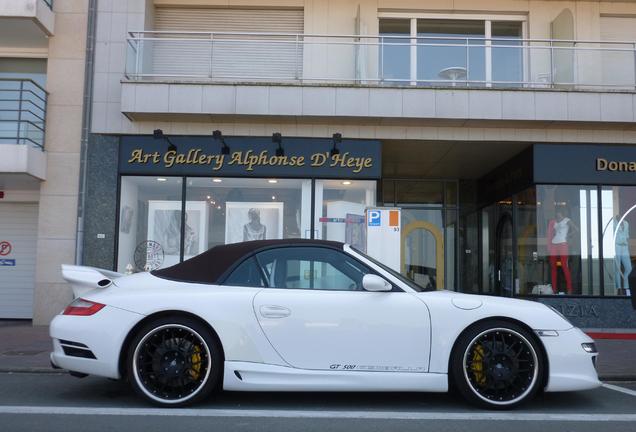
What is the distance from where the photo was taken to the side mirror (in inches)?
206

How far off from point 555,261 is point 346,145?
479 cm

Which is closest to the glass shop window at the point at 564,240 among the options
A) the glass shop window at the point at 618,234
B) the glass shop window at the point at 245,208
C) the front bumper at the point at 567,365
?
the glass shop window at the point at 618,234

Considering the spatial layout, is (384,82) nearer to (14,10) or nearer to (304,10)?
(304,10)

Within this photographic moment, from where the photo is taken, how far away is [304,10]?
42.6 ft

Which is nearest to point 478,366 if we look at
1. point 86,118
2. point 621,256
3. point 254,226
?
point 254,226

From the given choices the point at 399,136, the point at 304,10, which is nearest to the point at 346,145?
the point at 399,136

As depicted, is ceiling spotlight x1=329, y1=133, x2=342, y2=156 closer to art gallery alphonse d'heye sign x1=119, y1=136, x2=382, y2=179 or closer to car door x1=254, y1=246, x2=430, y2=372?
art gallery alphonse d'heye sign x1=119, y1=136, x2=382, y2=179

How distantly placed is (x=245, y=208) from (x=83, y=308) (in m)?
7.30

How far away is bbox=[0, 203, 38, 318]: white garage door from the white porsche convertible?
871 cm

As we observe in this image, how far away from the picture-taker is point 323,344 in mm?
5141

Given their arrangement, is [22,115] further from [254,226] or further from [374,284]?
[374,284]

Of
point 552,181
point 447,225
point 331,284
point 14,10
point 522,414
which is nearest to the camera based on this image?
point 522,414

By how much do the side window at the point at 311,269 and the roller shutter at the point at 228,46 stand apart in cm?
737

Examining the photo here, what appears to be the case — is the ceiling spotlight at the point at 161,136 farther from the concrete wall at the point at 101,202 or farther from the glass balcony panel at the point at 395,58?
the glass balcony panel at the point at 395,58
